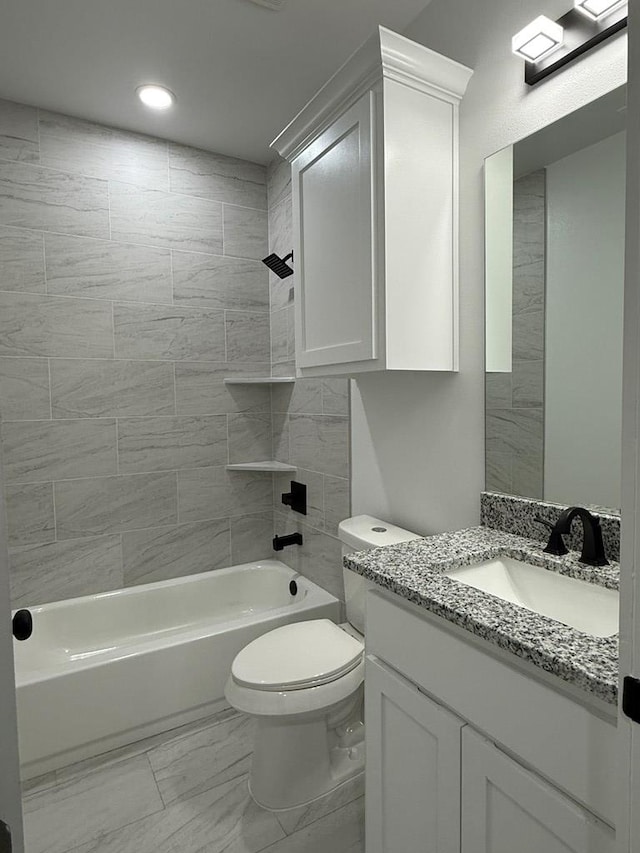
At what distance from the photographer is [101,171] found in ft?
8.25

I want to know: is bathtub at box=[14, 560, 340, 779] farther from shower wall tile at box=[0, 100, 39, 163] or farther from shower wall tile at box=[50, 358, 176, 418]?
shower wall tile at box=[0, 100, 39, 163]

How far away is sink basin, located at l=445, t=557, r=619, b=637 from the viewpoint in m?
1.12

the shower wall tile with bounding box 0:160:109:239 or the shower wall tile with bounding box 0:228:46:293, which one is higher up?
the shower wall tile with bounding box 0:160:109:239

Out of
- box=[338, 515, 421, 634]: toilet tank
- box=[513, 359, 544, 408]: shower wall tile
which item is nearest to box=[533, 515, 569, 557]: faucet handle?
box=[513, 359, 544, 408]: shower wall tile

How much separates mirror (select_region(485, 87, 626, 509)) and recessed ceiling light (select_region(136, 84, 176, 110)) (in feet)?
5.02

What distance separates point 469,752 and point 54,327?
2407 millimetres

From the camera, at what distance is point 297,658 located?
68.3 inches

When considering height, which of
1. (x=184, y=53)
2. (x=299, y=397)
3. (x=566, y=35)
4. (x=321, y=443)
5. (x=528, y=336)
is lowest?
(x=321, y=443)

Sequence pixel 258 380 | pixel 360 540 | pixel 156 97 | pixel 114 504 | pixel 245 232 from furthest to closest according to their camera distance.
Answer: pixel 245 232, pixel 258 380, pixel 114 504, pixel 156 97, pixel 360 540

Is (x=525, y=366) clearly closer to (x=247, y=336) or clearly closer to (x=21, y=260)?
(x=247, y=336)

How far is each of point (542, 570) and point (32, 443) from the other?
226 cm

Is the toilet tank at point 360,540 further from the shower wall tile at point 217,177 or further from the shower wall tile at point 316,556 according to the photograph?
the shower wall tile at point 217,177

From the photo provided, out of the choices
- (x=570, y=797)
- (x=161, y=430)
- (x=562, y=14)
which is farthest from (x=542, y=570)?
(x=161, y=430)

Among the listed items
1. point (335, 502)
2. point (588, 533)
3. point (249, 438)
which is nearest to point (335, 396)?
point (335, 502)
